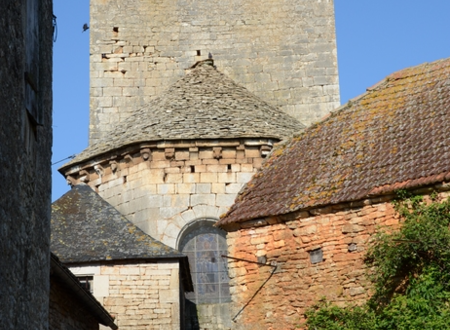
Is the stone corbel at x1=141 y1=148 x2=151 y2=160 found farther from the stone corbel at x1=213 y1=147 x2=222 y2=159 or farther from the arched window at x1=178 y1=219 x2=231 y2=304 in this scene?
the arched window at x1=178 y1=219 x2=231 y2=304

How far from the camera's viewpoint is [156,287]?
50.5 ft

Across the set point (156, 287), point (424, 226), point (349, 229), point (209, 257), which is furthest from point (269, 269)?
point (209, 257)

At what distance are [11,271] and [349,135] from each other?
22.7ft

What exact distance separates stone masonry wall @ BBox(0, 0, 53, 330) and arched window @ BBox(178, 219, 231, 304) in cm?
901

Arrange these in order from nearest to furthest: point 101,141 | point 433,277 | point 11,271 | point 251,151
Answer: point 11,271
point 433,277
point 251,151
point 101,141

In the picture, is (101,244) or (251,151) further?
(251,151)

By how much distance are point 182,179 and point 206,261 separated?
1.53 metres

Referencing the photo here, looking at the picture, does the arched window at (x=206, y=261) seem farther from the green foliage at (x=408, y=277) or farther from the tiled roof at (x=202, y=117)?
the green foliage at (x=408, y=277)

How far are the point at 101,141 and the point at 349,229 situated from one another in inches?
319

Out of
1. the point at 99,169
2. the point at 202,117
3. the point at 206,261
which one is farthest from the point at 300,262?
the point at 99,169

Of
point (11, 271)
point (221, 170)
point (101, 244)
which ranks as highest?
point (221, 170)

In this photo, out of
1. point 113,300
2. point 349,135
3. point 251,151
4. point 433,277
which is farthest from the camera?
point 251,151

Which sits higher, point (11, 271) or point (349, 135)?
point (349, 135)

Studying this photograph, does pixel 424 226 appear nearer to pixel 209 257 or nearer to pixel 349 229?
pixel 349 229
